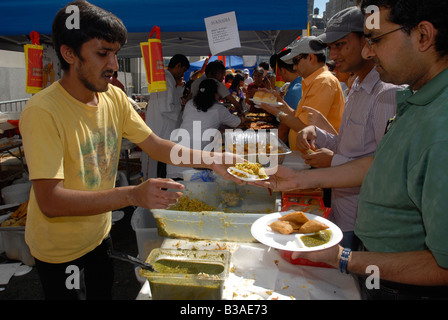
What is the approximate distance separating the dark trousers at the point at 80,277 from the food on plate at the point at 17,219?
2.09m

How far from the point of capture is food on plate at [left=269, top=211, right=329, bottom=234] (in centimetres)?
157

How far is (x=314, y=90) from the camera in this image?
11.0 ft

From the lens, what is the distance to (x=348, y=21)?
7.79 ft

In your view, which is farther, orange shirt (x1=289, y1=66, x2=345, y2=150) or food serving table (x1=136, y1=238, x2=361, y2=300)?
orange shirt (x1=289, y1=66, x2=345, y2=150)

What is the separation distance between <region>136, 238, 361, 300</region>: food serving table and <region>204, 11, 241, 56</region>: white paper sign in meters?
1.82

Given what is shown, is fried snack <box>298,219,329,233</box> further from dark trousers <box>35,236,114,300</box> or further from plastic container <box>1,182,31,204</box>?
plastic container <box>1,182,31,204</box>

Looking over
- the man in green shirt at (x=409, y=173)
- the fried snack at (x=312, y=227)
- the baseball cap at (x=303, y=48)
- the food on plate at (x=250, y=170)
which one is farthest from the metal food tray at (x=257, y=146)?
the man in green shirt at (x=409, y=173)

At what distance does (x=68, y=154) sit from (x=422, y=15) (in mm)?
1653

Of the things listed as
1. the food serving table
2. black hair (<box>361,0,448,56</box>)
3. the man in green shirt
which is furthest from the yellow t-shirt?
black hair (<box>361,0,448,56</box>)

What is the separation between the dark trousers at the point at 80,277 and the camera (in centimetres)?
168

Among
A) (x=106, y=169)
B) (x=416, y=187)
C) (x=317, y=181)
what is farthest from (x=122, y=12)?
(x=416, y=187)

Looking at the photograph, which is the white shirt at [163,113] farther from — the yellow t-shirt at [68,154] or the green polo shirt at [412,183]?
the green polo shirt at [412,183]

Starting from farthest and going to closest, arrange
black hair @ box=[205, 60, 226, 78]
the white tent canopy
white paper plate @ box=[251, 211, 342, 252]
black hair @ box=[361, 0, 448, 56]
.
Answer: black hair @ box=[205, 60, 226, 78]
the white tent canopy
white paper plate @ box=[251, 211, 342, 252]
black hair @ box=[361, 0, 448, 56]
